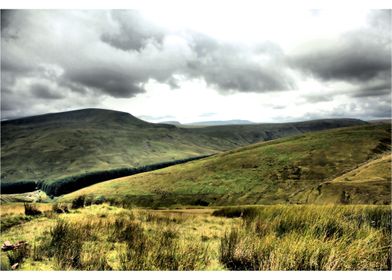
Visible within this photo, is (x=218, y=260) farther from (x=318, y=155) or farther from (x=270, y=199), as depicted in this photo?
(x=318, y=155)

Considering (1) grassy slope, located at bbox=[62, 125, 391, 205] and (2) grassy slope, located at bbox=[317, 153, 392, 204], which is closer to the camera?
(2) grassy slope, located at bbox=[317, 153, 392, 204]

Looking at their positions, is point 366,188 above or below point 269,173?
above

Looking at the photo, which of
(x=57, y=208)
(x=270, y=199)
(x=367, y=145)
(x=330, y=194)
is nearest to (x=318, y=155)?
(x=367, y=145)

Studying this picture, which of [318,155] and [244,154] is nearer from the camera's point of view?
[318,155]

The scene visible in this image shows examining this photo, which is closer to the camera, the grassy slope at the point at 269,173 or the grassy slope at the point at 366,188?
the grassy slope at the point at 366,188

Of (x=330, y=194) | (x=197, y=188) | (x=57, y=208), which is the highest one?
(x=57, y=208)

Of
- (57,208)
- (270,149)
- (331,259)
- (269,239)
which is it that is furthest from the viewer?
(270,149)

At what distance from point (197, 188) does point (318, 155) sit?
117 ft

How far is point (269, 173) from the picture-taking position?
8012 cm

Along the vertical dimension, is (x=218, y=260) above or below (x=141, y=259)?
below

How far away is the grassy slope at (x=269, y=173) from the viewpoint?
69.3 m

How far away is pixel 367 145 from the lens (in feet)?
276

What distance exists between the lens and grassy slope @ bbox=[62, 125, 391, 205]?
69312 millimetres

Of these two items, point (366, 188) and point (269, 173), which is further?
point (269, 173)
